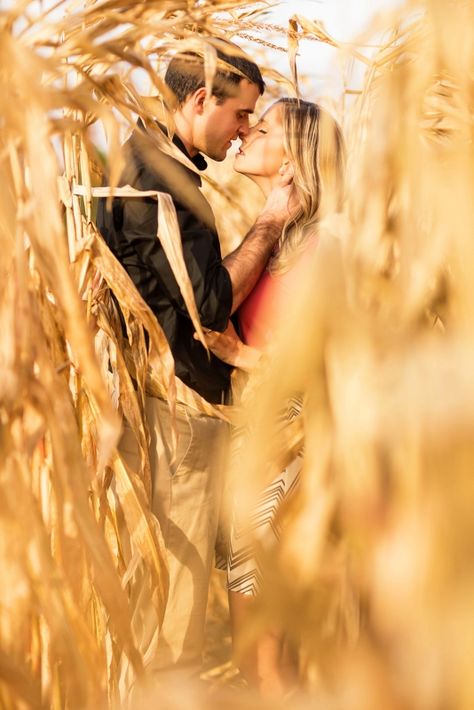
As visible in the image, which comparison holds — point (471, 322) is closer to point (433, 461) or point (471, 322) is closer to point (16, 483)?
point (433, 461)

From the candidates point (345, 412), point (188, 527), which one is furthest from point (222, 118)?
point (345, 412)

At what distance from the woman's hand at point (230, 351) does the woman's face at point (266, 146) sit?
1.26ft

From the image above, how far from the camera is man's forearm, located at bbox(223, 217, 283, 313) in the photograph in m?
1.35

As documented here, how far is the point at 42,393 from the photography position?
635 millimetres

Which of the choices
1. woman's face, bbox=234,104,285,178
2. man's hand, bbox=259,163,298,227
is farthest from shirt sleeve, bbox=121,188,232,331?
woman's face, bbox=234,104,285,178

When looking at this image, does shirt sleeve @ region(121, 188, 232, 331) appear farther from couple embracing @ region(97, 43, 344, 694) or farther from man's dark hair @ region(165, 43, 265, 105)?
man's dark hair @ region(165, 43, 265, 105)

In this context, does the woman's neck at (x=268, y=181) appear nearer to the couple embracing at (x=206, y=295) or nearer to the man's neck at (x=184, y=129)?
the couple embracing at (x=206, y=295)

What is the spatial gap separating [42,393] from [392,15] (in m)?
0.39

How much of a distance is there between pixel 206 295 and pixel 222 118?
0.39 metres

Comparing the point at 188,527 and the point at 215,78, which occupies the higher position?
the point at 215,78

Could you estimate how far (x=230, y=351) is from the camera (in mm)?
1406

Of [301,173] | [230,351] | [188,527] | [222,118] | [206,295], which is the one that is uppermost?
[222,118]

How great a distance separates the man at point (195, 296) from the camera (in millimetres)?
1259

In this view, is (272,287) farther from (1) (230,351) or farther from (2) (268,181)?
(2) (268,181)
